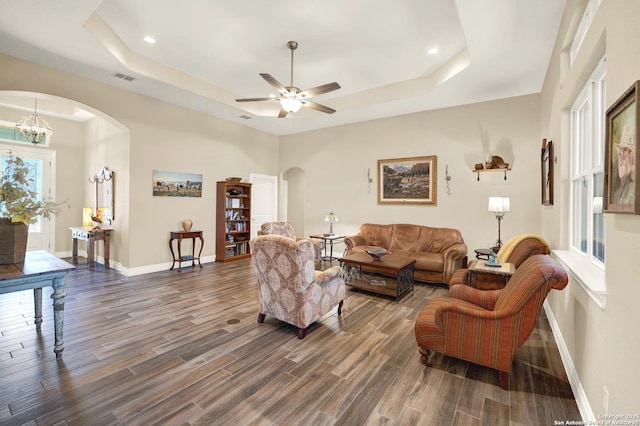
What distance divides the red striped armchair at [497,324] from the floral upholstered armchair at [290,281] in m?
1.10

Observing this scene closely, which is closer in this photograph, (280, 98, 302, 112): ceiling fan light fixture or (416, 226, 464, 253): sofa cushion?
(280, 98, 302, 112): ceiling fan light fixture

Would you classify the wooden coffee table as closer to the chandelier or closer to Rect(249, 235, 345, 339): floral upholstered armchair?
Rect(249, 235, 345, 339): floral upholstered armchair

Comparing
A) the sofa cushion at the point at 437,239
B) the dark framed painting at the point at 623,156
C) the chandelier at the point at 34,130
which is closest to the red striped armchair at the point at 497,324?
the dark framed painting at the point at 623,156

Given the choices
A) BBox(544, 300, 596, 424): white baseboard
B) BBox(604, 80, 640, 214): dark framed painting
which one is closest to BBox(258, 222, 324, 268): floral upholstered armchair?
BBox(544, 300, 596, 424): white baseboard

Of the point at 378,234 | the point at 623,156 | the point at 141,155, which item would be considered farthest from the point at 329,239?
the point at 623,156

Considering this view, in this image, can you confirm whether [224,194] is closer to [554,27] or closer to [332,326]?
[332,326]

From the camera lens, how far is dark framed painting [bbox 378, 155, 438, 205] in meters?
6.00

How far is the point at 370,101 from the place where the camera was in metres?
5.88

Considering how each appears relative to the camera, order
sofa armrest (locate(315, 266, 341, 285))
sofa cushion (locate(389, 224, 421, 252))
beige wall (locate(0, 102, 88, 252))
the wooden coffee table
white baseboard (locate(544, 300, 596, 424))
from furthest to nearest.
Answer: beige wall (locate(0, 102, 88, 252)), sofa cushion (locate(389, 224, 421, 252)), the wooden coffee table, sofa armrest (locate(315, 266, 341, 285)), white baseboard (locate(544, 300, 596, 424))

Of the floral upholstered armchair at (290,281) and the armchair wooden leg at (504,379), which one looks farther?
the floral upholstered armchair at (290,281)

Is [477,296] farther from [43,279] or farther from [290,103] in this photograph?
[43,279]

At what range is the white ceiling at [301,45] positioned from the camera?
10.7 ft

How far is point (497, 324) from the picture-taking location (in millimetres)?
2143

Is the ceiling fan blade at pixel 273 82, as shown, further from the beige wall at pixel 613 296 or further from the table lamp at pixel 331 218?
the table lamp at pixel 331 218
